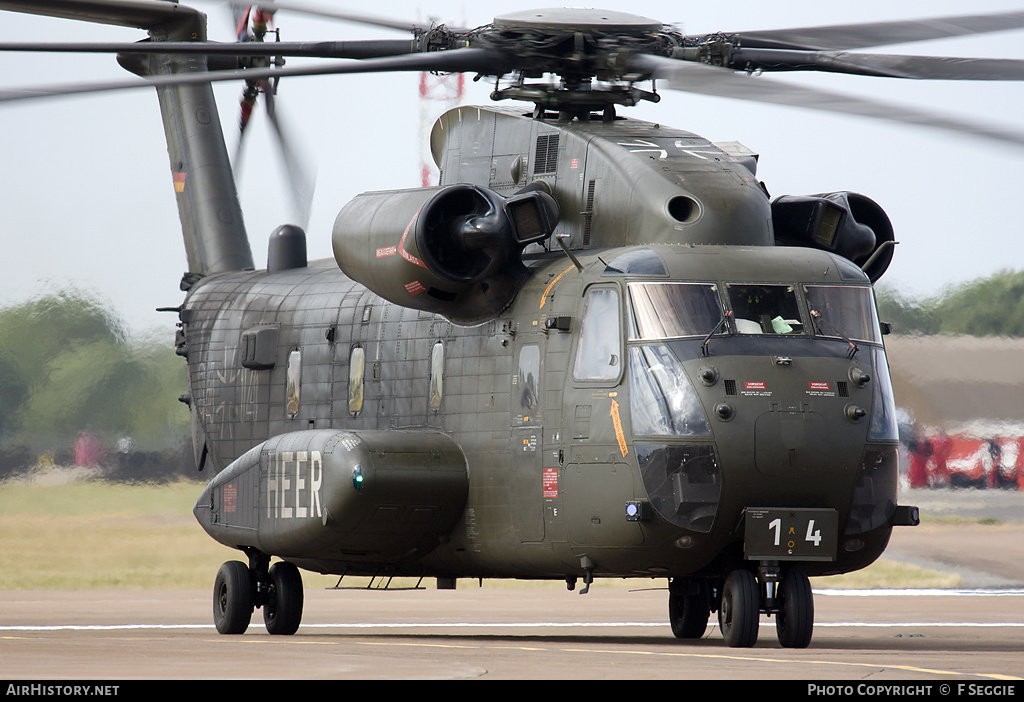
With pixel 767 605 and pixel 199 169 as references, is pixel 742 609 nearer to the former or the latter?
pixel 767 605

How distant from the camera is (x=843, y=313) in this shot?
51.1 ft

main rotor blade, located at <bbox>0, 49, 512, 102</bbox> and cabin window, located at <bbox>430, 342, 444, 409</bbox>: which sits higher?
main rotor blade, located at <bbox>0, 49, 512, 102</bbox>

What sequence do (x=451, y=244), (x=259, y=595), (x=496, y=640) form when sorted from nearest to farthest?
(x=451, y=244) < (x=496, y=640) < (x=259, y=595)

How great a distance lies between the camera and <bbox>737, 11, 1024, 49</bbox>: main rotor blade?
43.7 ft

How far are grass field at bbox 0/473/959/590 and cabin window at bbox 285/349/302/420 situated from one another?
364 inches

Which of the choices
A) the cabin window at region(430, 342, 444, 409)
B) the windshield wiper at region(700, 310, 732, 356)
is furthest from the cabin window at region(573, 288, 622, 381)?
the cabin window at region(430, 342, 444, 409)

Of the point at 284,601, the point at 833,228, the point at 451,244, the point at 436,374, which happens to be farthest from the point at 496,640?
the point at 833,228

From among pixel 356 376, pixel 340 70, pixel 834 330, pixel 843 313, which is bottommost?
pixel 356 376

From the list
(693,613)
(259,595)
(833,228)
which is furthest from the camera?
(259,595)

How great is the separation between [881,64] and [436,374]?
5.79 m

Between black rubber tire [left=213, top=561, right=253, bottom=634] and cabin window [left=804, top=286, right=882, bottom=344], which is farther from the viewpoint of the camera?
black rubber tire [left=213, top=561, right=253, bottom=634]

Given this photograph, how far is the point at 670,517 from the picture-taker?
48.4 ft

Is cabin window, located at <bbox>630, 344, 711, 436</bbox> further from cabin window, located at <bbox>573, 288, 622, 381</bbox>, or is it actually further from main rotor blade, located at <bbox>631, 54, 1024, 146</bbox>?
main rotor blade, located at <bbox>631, 54, 1024, 146</bbox>

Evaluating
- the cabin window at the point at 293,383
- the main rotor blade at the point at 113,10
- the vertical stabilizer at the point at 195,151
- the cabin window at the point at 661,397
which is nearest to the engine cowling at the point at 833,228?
the cabin window at the point at 661,397
